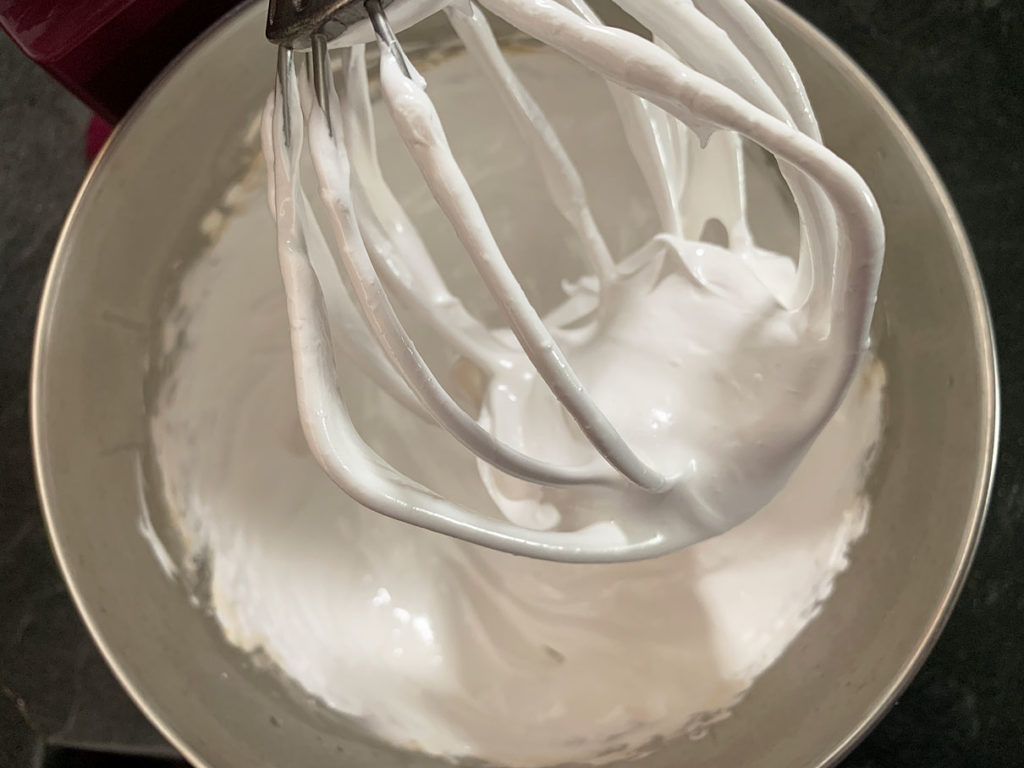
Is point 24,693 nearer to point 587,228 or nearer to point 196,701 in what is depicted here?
point 196,701

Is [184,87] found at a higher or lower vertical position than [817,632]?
higher

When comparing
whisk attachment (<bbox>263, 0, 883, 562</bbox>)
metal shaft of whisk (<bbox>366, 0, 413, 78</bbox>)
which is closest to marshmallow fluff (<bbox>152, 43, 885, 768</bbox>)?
whisk attachment (<bbox>263, 0, 883, 562</bbox>)

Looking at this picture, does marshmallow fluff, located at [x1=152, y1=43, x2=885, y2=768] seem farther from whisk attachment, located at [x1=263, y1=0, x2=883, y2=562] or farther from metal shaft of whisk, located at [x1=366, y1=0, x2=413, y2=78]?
metal shaft of whisk, located at [x1=366, y1=0, x2=413, y2=78]

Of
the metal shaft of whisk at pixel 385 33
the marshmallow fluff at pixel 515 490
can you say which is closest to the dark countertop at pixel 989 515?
the marshmallow fluff at pixel 515 490

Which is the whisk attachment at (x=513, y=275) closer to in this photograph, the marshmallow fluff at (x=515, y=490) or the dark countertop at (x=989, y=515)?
the marshmallow fluff at (x=515, y=490)

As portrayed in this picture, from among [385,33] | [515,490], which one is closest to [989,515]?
[515,490]

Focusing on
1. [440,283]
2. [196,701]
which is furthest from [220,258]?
[196,701]
